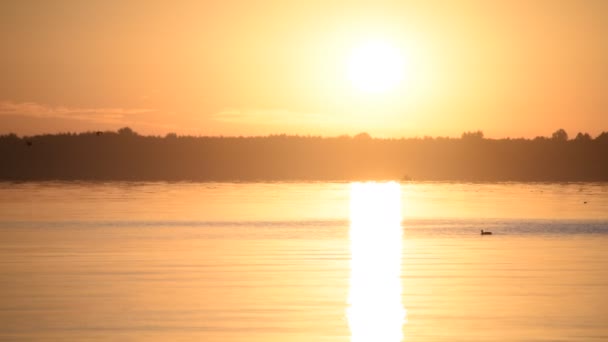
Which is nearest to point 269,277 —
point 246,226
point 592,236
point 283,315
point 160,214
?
point 283,315

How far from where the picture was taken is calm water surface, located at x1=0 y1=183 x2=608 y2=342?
22.9 metres

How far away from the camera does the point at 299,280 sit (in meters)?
30.8

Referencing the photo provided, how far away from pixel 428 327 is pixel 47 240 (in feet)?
84.5

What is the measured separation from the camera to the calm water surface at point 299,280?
22.9 metres

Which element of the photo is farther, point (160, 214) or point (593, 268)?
point (160, 214)

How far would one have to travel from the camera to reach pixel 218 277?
31.8 metres

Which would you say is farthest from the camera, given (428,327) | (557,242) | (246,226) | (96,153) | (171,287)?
(96,153)

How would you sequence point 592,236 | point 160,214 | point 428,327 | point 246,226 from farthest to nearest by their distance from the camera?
point 160,214 < point 246,226 < point 592,236 < point 428,327

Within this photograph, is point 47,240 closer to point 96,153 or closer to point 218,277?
point 218,277

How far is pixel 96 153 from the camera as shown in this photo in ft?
643

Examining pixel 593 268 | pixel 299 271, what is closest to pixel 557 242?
pixel 593 268

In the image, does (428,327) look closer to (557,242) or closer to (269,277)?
(269,277)

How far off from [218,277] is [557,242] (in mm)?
17863

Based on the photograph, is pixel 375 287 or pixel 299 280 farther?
pixel 299 280
